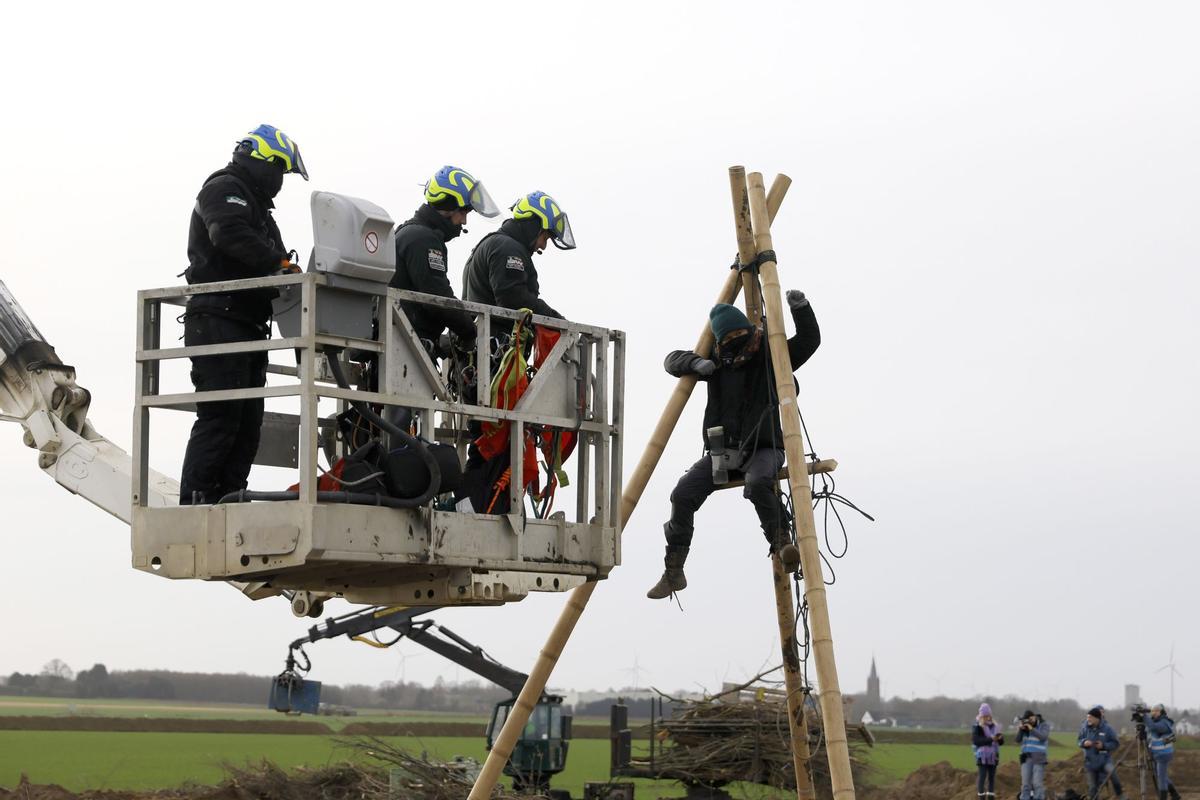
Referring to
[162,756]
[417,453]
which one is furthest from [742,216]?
[162,756]

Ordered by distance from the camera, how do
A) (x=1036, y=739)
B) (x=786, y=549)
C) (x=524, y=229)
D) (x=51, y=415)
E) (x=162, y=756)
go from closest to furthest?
(x=524, y=229), (x=786, y=549), (x=51, y=415), (x=1036, y=739), (x=162, y=756)

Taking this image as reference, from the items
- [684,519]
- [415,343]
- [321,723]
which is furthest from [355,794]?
[321,723]

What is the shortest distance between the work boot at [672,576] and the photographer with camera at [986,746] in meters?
16.8

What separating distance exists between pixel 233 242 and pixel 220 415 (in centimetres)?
103

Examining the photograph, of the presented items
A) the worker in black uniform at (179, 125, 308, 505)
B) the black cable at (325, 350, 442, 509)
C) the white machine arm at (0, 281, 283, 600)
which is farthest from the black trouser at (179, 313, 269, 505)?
the white machine arm at (0, 281, 283, 600)

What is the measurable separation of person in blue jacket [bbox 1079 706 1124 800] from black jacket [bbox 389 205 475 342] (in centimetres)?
1942

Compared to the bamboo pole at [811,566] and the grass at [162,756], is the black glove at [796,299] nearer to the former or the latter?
the bamboo pole at [811,566]

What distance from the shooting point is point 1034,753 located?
2733 centimetres

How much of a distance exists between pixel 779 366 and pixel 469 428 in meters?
2.02

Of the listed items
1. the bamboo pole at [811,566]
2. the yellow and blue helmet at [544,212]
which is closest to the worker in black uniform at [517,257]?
the yellow and blue helmet at [544,212]

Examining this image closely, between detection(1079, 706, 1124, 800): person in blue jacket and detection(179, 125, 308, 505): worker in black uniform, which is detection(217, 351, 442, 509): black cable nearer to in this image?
detection(179, 125, 308, 505): worker in black uniform

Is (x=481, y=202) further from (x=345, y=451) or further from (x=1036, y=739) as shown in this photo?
(x=1036, y=739)

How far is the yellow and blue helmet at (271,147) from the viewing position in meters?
9.89

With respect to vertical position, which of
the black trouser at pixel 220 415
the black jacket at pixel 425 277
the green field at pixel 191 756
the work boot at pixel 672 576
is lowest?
the green field at pixel 191 756
